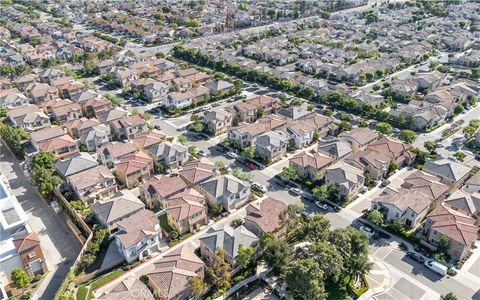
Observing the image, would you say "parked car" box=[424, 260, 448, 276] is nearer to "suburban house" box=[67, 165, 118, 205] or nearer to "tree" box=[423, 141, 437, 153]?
"tree" box=[423, 141, 437, 153]

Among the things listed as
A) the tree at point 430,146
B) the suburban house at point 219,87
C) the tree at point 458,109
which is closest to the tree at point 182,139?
the suburban house at point 219,87

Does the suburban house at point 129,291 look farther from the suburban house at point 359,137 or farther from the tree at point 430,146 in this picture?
the tree at point 430,146

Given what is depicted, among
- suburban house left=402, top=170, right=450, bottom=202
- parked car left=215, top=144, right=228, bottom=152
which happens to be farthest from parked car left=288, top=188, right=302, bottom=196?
parked car left=215, top=144, right=228, bottom=152

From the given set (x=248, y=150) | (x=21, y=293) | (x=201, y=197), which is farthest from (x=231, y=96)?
(x=21, y=293)

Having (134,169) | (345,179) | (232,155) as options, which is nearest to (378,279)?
A: (345,179)

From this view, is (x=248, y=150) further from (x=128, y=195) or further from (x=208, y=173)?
(x=128, y=195)

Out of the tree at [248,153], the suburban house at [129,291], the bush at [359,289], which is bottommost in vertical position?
the bush at [359,289]
